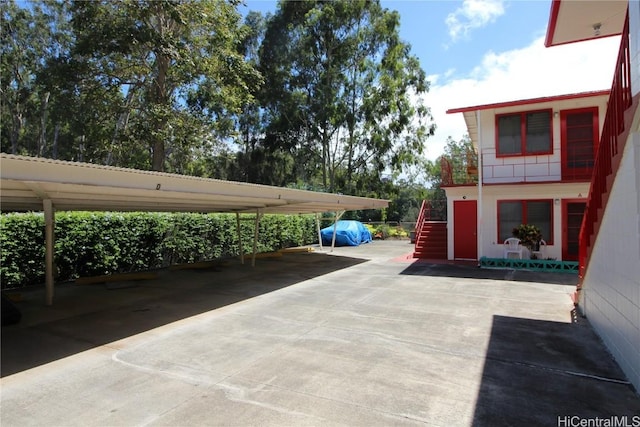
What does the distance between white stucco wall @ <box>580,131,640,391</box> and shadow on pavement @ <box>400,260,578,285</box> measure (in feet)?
15.7

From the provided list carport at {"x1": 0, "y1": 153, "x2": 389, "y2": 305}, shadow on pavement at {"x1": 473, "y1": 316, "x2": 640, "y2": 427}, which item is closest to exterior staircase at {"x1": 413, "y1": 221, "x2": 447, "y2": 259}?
carport at {"x1": 0, "y1": 153, "x2": 389, "y2": 305}

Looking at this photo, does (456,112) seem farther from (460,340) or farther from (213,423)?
(213,423)

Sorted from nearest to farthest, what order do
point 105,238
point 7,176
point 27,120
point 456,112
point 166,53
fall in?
point 7,176, point 105,238, point 456,112, point 166,53, point 27,120

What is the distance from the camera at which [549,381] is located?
3.81 m

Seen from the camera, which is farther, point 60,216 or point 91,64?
point 91,64

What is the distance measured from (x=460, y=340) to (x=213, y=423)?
338cm

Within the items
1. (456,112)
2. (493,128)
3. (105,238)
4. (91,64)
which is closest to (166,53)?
(91,64)

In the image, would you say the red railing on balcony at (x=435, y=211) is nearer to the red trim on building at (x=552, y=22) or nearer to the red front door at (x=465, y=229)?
the red front door at (x=465, y=229)

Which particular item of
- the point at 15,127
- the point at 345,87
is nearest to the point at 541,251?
the point at 345,87

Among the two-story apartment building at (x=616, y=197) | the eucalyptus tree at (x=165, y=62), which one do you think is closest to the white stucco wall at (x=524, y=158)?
the two-story apartment building at (x=616, y=197)

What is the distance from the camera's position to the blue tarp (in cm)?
2008

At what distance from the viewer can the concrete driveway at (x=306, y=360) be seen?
3244mm

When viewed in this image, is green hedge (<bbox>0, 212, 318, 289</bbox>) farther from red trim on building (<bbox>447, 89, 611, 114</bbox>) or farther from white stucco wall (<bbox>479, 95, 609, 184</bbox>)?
white stucco wall (<bbox>479, 95, 609, 184</bbox>)

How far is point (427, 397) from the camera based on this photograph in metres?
3.49
